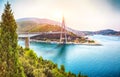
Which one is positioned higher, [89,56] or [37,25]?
[37,25]

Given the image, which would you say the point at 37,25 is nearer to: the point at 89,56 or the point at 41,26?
the point at 41,26

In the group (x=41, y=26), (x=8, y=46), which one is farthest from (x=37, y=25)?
(x=8, y=46)

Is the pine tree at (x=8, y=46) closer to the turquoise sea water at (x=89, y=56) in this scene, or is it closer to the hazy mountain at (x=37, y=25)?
the hazy mountain at (x=37, y=25)

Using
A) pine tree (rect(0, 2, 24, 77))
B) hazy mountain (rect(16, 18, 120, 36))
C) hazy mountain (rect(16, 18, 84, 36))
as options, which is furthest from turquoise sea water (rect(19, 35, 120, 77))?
pine tree (rect(0, 2, 24, 77))

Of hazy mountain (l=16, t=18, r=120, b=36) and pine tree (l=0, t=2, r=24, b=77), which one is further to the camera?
hazy mountain (l=16, t=18, r=120, b=36)

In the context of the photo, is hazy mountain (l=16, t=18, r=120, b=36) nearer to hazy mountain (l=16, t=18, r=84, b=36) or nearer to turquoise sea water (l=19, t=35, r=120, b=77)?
hazy mountain (l=16, t=18, r=84, b=36)
